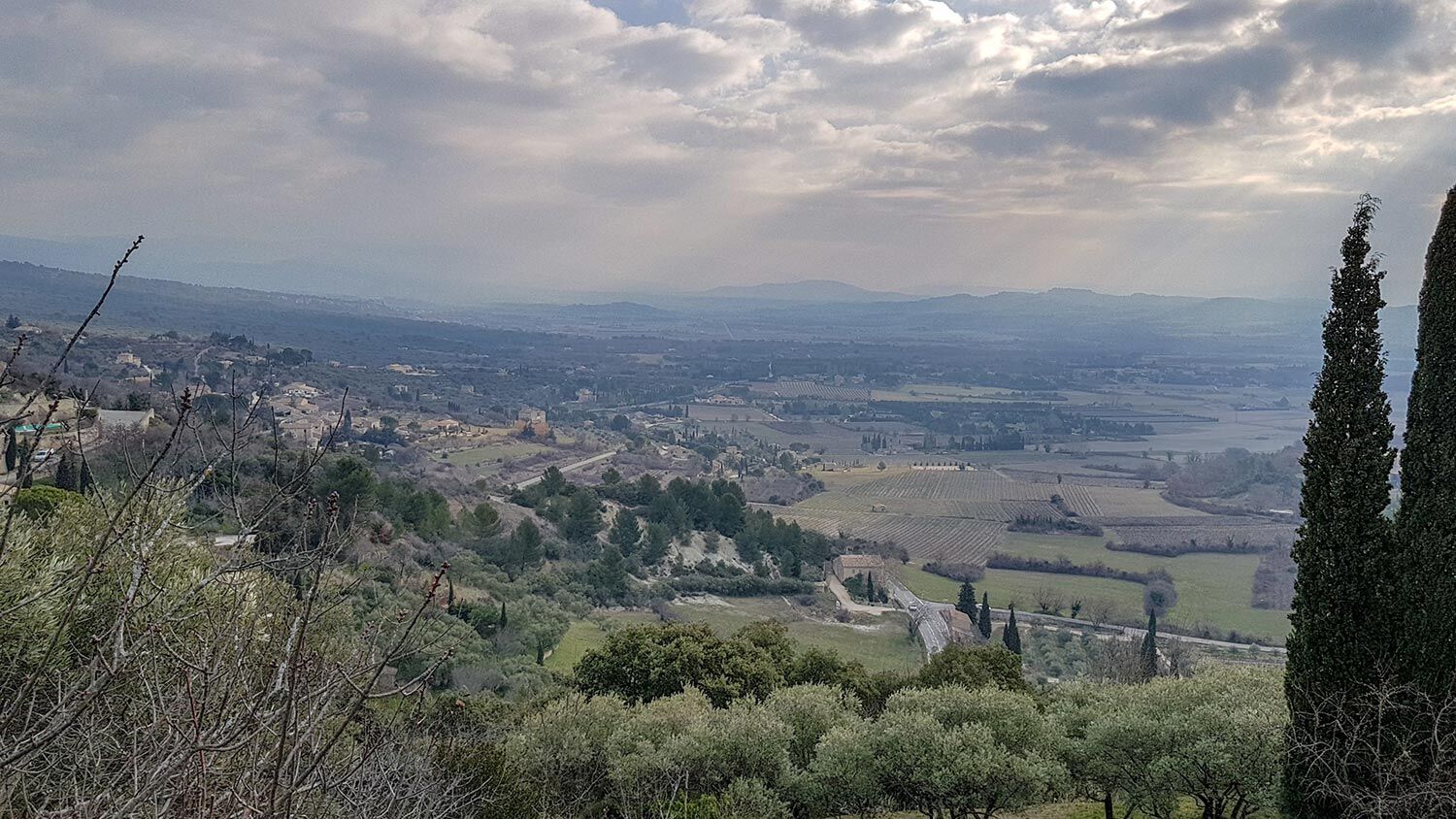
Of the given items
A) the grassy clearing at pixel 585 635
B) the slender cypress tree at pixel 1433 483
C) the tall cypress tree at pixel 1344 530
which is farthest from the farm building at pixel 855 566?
the slender cypress tree at pixel 1433 483

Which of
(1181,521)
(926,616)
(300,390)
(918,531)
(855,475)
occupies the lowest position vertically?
(918,531)

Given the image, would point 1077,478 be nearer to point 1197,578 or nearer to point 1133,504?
point 1133,504

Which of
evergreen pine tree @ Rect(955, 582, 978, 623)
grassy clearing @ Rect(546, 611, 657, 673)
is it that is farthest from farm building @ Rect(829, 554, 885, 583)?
grassy clearing @ Rect(546, 611, 657, 673)

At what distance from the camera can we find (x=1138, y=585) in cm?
4009

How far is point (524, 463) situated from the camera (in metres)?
62.4

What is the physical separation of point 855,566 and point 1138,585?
1337cm

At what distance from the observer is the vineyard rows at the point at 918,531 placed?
46.9 meters

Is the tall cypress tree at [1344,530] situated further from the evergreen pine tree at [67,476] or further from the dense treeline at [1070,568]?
the dense treeline at [1070,568]

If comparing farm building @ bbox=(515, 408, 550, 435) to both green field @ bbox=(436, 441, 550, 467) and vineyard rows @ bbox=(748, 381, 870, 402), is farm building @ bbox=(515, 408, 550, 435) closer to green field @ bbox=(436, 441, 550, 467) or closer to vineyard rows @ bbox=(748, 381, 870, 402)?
green field @ bbox=(436, 441, 550, 467)

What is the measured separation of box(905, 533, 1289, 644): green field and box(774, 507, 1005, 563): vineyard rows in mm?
1956

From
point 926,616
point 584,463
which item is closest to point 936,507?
point 926,616

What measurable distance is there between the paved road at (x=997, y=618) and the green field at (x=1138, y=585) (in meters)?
1.05

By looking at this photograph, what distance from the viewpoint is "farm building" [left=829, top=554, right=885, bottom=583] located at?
41.4 meters

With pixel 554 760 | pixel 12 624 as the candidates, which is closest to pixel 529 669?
pixel 554 760
